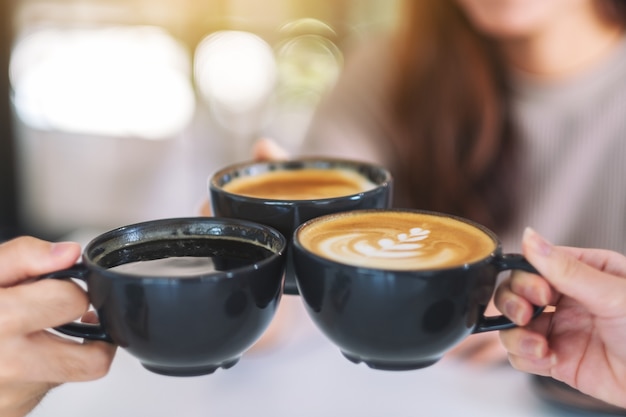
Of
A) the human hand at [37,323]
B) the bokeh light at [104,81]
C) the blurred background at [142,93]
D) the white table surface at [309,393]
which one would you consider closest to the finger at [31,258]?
the human hand at [37,323]

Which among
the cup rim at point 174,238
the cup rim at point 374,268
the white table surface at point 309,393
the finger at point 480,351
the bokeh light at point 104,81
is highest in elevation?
the cup rim at point 374,268

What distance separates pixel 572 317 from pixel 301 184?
0.29 metres

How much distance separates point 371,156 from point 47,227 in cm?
187

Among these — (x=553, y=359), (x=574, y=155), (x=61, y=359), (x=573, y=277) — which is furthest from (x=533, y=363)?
(x=574, y=155)

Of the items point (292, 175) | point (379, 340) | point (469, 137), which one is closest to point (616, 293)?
point (379, 340)

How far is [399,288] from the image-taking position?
0.43m

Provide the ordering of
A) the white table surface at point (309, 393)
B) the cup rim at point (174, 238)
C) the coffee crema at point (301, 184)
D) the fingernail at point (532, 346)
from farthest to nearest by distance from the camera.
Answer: the white table surface at point (309, 393)
the coffee crema at point (301, 184)
the fingernail at point (532, 346)
the cup rim at point (174, 238)

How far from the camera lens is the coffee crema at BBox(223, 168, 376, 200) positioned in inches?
26.0

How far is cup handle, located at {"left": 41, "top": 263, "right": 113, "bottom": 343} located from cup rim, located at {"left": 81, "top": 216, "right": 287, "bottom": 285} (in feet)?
0.04

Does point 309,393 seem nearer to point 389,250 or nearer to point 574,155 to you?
point 389,250

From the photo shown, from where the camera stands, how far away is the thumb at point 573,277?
46 centimetres

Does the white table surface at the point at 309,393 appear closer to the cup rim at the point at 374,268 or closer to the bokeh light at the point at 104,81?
the cup rim at the point at 374,268

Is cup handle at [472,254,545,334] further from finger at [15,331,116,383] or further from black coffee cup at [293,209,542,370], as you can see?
finger at [15,331,116,383]

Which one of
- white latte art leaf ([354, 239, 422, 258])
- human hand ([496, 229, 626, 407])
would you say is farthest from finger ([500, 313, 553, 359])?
white latte art leaf ([354, 239, 422, 258])
